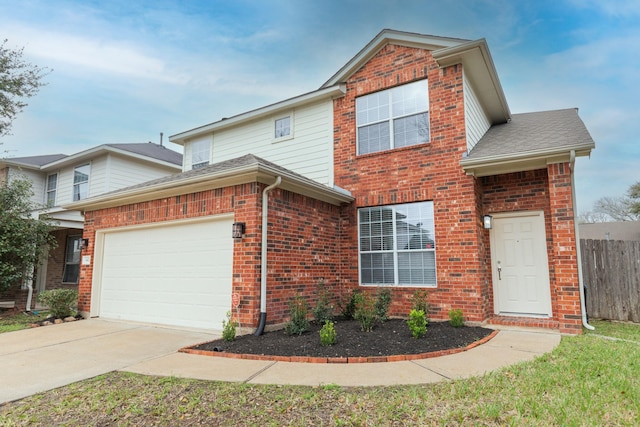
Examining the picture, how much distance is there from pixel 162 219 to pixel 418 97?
614 centimetres

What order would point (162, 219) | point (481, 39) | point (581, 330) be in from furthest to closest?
point (162, 219) < point (481, 39) < point (581, 330)

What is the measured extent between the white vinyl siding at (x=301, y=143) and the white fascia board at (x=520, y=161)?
3.32 meters

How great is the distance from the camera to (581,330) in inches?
235

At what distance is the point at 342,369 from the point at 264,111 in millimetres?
7624

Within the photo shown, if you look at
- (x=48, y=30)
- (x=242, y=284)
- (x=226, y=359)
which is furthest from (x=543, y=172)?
(x=48, y=30)

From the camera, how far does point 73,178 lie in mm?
14539

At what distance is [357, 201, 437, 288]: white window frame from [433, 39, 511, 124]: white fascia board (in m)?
2.97

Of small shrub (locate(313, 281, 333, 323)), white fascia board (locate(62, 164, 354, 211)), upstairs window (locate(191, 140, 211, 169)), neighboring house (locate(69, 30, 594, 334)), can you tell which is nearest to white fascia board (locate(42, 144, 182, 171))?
upstairs window (locate(191, 140, 211, 169))

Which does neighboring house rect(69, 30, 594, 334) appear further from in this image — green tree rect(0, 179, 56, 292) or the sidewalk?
green tree rect(0, 179, 56, 292)

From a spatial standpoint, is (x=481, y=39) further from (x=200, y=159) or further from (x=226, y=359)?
(x=200, y=159)

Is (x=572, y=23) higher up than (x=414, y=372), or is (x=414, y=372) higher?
(x=572, y=23)

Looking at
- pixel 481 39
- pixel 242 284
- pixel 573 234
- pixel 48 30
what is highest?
pixel 48 30

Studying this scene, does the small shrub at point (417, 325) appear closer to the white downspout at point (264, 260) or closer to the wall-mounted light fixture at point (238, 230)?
the white downspout at point (264, 260)

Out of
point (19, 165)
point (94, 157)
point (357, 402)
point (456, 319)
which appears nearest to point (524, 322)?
point (456, 319)
